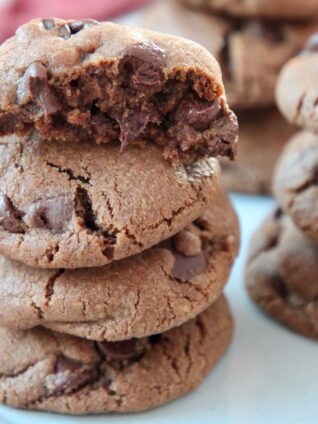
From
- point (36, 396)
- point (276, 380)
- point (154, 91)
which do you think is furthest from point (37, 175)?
point (276, 380)

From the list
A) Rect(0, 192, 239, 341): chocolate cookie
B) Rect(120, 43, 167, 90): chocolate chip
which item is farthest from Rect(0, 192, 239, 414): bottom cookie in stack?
Rect(120, 43, 167, 90): chocolate chip

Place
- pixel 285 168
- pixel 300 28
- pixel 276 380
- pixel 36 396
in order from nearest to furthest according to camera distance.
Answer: pixel 36 396, pixel 276 380, pixel 285 168, pixel 300 28

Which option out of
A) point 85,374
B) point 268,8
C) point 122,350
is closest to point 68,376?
point 85,374

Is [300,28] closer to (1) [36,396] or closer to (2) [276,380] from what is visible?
(2) [276,380]

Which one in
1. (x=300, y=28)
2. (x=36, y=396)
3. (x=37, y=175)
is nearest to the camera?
(x=37, y=175)

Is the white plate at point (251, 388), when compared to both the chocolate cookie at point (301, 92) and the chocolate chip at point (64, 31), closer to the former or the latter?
the chocolate cookie at point (301, 92)

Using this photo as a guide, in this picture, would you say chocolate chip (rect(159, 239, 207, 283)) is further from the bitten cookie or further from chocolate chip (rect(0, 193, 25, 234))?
chocolate chip (rect(0, 193, 25, 234))

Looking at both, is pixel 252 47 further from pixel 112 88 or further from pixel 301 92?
pixel 112 88
